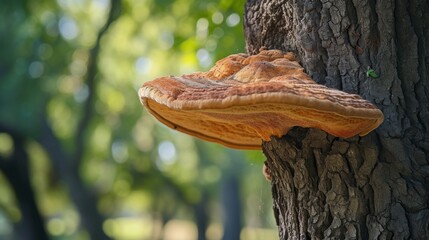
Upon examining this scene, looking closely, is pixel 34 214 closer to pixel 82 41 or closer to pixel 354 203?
pixel 82 41

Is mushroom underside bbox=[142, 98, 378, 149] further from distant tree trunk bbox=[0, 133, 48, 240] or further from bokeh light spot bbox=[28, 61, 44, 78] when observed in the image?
distant tree trunk bbox=[0, 133, 48, 240]

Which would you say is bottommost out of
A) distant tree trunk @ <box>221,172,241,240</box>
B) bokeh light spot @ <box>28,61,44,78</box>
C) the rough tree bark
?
distant tree trunk @ <box>221,172,241,240</box>

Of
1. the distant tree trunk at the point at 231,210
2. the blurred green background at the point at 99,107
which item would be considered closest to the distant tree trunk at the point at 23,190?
the blurred green background at the point at 99,107

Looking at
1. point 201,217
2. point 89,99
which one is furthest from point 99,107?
point 201,217

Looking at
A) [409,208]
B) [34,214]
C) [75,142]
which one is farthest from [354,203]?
[75,142]

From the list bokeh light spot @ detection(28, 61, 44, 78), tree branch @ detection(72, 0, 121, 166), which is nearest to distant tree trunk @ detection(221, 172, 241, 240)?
tree branch @ detection(72, 0, 121, 166)

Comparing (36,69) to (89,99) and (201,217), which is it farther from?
(201,217)
